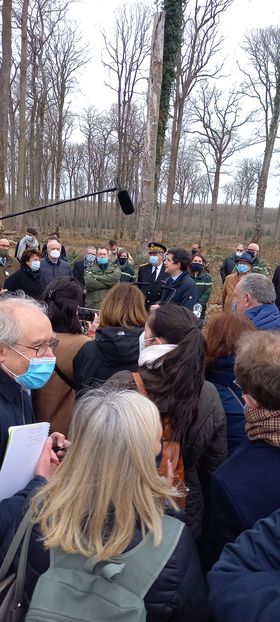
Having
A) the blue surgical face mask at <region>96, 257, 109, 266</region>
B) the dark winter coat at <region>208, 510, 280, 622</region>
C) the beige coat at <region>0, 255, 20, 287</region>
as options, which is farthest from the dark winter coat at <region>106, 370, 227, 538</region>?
the beige coat at <region>0, 255, 20, 287</region>

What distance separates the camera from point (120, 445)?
4.08 ft

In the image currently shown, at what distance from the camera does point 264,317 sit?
3512 millimetres

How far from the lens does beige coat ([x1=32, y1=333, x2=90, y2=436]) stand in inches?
114

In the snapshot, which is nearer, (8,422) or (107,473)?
(107,473)

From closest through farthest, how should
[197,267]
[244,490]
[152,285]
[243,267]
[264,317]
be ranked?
[244,490] < [264,317] < [243,267] < [152,285] < [197,267]

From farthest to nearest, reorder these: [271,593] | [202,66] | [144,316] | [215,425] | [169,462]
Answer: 1. [202,66]
2. [144,316]
3. [215,425]
4. [169,462]
5. [271,593]

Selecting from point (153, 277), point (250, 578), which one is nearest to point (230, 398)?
point (250, 578)

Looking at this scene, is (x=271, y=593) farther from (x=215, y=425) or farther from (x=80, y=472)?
(x=215, y=425)

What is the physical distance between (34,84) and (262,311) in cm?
2214

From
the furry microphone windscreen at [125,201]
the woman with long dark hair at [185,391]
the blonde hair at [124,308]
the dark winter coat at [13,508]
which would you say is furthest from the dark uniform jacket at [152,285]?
the dark winter coat at [13,508]

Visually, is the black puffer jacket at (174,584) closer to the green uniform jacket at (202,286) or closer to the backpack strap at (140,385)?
the backpack strap at (140,385)

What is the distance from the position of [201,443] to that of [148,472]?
84 centimetres

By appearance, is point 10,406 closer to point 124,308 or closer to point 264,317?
point 124,308

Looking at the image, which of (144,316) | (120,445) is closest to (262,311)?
(144,316)
